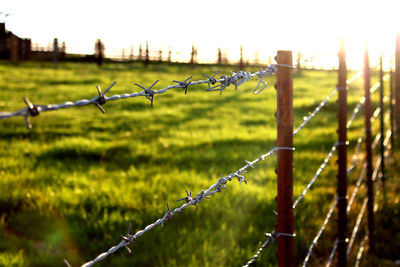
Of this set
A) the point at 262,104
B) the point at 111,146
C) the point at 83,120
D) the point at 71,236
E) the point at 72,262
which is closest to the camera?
→ the point at 72,262

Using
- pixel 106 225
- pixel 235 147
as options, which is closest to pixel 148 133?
pixel 235 147

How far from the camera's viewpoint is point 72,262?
13.1ft

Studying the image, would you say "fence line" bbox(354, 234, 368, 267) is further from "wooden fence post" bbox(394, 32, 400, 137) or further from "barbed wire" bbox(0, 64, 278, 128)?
"wooden fence post" bbox(394, 32, 400, 137)

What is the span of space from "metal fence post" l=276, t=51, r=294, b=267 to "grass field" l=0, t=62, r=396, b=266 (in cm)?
58

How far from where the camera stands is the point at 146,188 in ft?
18.2

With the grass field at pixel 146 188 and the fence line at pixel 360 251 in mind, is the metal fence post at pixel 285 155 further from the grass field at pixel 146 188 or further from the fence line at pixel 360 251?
the fence line at pixel 360 251

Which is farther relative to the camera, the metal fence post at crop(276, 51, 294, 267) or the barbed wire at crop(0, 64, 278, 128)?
the metal fence post at crop(276, 51, 294, 267)

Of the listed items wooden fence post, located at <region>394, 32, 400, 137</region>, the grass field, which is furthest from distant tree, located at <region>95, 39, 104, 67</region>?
wooden fence post, located at <region>394, 32, 400, 137</region>

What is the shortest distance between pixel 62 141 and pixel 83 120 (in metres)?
2.90

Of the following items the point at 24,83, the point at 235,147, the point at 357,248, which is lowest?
the point at 357,248

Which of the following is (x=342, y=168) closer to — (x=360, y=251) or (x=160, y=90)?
(x=360, y=251)

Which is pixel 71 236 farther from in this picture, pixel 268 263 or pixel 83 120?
pixel 83 120

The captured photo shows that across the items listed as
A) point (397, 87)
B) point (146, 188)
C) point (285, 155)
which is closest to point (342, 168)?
point (285, 155)

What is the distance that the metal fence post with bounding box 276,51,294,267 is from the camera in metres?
2.28
